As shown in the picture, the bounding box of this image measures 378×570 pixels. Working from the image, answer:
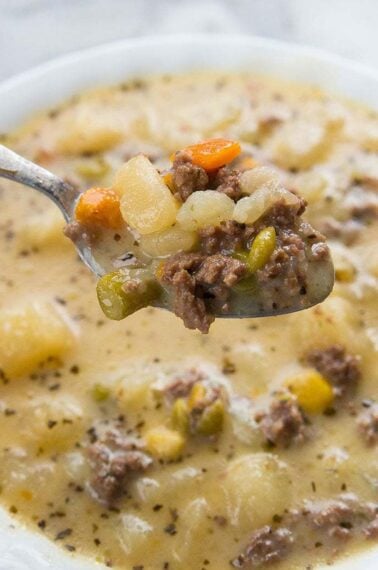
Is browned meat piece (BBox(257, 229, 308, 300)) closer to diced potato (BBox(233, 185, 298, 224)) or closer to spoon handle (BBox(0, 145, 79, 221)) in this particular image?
diced potato (BBox(233, 185, 298, 224))

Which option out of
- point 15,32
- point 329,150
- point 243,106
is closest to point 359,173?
point 329,150

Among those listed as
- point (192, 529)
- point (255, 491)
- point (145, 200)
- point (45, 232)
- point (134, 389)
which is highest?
point (145, 200)

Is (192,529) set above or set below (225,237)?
below

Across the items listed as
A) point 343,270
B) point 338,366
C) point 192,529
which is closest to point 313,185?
point 343,270

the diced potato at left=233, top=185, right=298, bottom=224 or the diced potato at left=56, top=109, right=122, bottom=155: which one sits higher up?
the diced potato at left=233, top=185, right=298, bottom=224

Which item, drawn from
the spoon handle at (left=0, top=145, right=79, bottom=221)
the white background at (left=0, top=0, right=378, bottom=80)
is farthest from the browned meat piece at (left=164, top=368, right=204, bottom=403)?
the white background at (left=0, top=0, right=378, bottom=80)

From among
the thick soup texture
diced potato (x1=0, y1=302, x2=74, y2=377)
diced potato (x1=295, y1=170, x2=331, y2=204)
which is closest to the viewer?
the thick soup texture

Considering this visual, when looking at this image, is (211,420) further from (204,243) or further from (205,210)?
(205,210)
